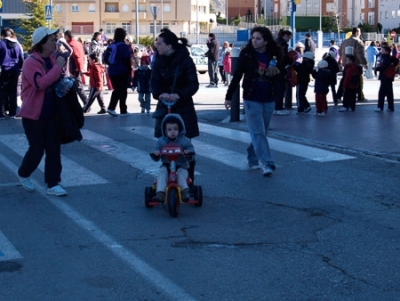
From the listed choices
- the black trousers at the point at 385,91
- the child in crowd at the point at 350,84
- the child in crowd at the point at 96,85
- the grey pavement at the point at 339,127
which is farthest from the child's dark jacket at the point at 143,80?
the black trousers at the point at 385,91

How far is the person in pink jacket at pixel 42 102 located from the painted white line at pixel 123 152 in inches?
66.3

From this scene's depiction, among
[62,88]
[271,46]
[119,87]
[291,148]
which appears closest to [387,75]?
[119,87]

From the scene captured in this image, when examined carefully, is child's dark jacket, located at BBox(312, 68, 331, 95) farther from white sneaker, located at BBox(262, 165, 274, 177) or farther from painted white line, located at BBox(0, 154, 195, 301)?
painted white line, located at BBox(0, 154, 195, 301)

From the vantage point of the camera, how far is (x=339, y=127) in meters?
14.2

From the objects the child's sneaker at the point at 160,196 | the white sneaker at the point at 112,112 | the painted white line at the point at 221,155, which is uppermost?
the white sneaker at the point at 112,112

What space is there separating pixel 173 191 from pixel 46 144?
177cm

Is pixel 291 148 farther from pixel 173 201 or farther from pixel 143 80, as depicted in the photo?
pixel 143 80

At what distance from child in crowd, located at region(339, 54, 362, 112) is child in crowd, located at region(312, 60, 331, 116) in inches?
27.3

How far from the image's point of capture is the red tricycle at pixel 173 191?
24.6 feet

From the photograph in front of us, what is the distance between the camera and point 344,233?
7.02 metres

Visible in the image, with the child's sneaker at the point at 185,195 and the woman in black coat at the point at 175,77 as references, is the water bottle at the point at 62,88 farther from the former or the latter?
the child's sneaker at the point at 185,195

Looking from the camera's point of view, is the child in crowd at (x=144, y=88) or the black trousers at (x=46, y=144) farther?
the child in crowd at (x=144, y=88)

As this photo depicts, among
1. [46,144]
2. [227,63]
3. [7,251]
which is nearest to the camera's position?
[7,251]

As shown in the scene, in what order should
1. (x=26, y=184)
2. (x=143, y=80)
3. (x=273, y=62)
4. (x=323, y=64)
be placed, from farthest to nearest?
(x=143, y=80) → (x=323, y=64) → (x=273, y=62) → (x=26, y=184)
